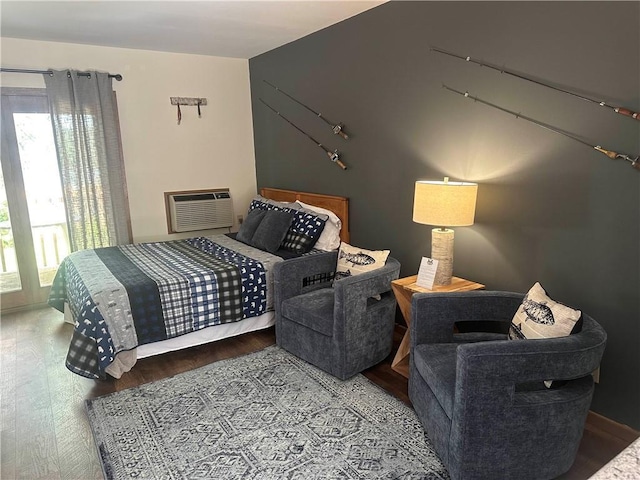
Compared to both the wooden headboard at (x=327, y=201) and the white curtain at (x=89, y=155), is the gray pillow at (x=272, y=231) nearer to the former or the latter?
the wooden headboard at (x=327, y=201)

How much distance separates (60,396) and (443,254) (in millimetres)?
2519

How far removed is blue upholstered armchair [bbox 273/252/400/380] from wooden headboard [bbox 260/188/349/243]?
705mm

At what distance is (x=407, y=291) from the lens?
101 inches

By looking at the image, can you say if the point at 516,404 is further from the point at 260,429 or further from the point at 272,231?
the point at 272,231

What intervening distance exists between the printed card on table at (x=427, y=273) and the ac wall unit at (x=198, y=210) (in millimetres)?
3060

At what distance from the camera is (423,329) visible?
2143 millimetres

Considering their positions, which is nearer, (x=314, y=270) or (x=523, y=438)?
(x=523, y=438)

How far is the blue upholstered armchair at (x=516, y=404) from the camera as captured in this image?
1.59 m

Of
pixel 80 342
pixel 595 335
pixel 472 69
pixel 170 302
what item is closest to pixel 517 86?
pixel 472 69

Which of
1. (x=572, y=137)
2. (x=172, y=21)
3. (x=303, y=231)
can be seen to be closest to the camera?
(x=572, y=137)

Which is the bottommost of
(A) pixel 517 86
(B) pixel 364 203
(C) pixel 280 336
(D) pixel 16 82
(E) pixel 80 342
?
(C) pixel 280 336

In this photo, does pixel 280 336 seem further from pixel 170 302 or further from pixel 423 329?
pixel 423 329

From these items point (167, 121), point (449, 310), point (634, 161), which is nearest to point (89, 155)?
point (167, 121)

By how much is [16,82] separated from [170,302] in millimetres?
2742
